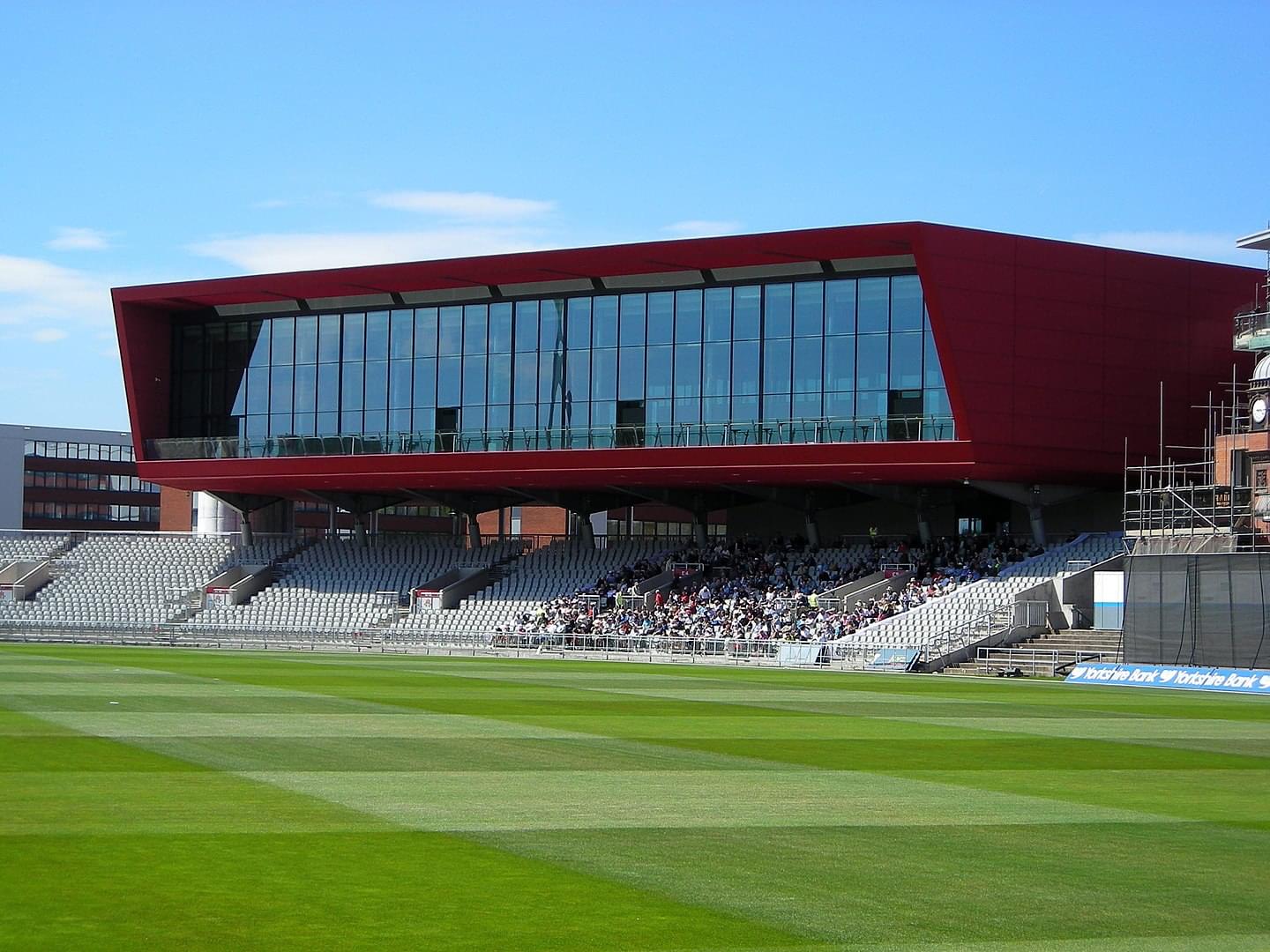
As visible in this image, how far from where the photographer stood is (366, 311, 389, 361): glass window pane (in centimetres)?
7050

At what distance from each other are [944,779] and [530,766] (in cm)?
453

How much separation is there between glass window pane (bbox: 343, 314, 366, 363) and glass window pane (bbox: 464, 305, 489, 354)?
Answer: 4.92m

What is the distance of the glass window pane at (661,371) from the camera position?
63.8 metres

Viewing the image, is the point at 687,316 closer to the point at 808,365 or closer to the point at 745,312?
the point at 745,312

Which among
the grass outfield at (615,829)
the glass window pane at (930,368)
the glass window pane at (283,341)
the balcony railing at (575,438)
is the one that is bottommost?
the grass outfield at (615,829)

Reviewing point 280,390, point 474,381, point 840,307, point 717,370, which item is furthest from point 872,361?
point 280,390

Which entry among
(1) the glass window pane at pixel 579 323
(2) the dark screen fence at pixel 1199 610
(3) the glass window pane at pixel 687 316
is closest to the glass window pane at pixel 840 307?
(3) the glass window pane at pixel 687 316

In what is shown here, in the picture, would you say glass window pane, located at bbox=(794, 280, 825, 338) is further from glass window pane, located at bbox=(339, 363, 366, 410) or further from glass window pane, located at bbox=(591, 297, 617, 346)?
glass window pane, located at bbox=(339, 363, 366, 410)

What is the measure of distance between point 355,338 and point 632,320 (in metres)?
12.9

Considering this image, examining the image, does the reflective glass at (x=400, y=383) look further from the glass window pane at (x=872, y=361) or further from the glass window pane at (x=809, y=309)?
the glass window pane at (x=872, y=361)

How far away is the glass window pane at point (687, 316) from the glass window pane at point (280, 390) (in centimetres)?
1762

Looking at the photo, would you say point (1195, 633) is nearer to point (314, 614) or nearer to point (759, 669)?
point (759, 669)

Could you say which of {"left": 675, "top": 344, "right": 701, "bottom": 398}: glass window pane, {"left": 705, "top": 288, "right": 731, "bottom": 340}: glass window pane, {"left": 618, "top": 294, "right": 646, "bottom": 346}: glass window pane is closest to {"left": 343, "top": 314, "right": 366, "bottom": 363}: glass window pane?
{"left": 618, "top": 294, "right": 646, "bottom": 346}: glass window pane

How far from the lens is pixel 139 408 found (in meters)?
74.4
